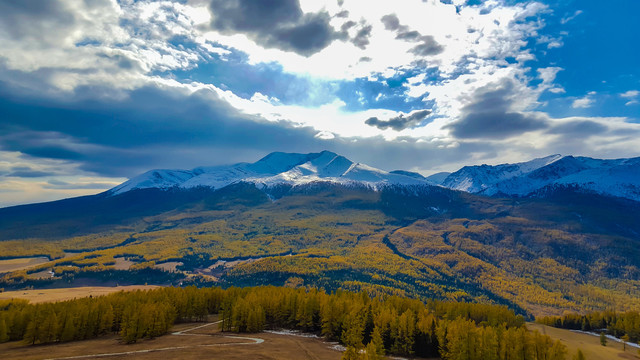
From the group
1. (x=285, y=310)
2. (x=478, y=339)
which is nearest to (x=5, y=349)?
(x=285, y=310)

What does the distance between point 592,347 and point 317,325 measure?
4818 inches

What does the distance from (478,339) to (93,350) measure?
107 metres

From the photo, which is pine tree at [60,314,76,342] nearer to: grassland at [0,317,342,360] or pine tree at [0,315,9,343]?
grassland at [0,317,342,360]

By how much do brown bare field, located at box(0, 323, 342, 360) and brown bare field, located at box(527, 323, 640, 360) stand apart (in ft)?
348

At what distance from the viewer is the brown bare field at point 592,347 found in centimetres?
13602

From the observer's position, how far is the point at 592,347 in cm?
15012

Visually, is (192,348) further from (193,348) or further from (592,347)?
(592,347)

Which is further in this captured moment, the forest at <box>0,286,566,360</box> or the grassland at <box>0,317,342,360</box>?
the forest at <box>0,286,566,360</box>

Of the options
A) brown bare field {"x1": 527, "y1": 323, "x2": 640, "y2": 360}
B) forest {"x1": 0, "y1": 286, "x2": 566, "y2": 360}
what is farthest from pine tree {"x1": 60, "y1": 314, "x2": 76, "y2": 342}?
brown bare field {"x1": 527, "y1": 323, "x2": 640, "y2": 360}

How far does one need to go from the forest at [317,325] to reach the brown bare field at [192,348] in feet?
20.4

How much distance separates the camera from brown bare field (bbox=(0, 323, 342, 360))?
88.4m

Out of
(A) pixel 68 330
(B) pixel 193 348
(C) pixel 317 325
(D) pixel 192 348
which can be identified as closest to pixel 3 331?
(A) pixel 68 330

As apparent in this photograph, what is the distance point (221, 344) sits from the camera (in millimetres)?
102250

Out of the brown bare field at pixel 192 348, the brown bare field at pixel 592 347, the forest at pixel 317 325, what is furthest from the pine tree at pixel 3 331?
the brown bare field at pixel 592 347
